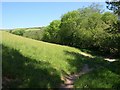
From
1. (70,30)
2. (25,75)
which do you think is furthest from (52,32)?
(25,75)

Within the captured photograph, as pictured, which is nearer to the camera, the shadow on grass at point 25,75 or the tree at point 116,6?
the shadow on grass at point 25,75

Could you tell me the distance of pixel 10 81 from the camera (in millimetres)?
15023

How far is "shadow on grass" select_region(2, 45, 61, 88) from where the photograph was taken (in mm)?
15101

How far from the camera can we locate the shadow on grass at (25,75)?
15101 mm

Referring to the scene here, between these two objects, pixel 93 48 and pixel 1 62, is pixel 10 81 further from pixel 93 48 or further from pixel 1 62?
pixel 93 48

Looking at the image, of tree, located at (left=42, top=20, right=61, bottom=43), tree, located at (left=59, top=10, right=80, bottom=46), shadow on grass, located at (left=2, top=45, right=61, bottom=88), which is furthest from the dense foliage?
shadow on grass, located at (left=2, top=45, right=61, bottom=88)

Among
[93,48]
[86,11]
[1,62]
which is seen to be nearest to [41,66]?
[1,62]

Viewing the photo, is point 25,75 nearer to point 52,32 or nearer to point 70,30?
point 70,30

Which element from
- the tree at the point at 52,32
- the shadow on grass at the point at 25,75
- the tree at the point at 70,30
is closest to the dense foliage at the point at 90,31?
the tree at the point at 70,30

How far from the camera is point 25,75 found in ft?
54.2

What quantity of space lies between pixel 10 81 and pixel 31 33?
399 ft

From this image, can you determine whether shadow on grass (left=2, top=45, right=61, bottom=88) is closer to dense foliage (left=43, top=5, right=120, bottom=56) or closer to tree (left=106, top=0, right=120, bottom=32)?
tree (left=106, top=0, right=120, bottom=32)

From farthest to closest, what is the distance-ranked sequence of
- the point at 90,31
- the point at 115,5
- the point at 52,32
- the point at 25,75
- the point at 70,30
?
1. the point at 52,32
2. the point at 70,30
3. the point at 90,31
4. the point at 115,5
5. the point at 25,75

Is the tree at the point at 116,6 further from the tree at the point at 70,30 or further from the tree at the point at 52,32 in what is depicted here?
the tree at the point at 52,32
